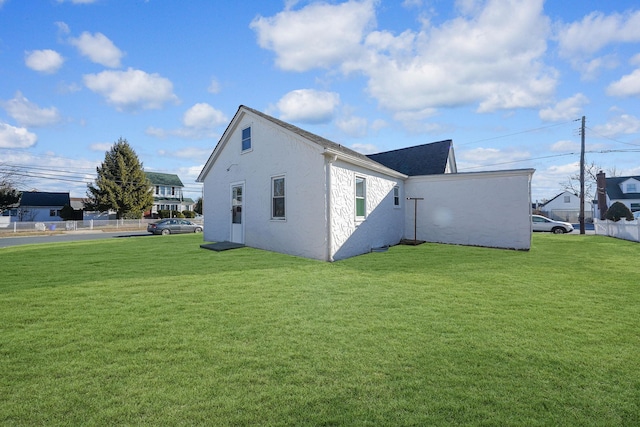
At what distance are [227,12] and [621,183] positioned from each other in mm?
53932

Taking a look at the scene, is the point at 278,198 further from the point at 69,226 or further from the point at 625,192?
the point at 625,192

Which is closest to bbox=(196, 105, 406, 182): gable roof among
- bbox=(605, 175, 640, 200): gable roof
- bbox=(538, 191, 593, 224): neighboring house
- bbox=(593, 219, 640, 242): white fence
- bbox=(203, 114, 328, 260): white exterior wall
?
bbox=(203, 114, 328, 260): white exterior wall

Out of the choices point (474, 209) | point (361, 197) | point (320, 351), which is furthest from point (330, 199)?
point (474, 209)

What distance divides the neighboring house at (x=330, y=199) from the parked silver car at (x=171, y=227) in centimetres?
1118

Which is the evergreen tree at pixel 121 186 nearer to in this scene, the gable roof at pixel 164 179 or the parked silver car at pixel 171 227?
the gable roof at pixel 164 179

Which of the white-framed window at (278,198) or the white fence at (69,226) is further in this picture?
the white fence at (69,226)

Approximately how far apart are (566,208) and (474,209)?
4773 centimetres

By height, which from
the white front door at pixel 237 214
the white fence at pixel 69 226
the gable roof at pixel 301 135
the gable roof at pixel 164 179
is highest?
the gable roof at pixel 164 179

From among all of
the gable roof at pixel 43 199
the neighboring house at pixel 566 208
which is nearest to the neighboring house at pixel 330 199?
the neighboring house at pixel 566 208

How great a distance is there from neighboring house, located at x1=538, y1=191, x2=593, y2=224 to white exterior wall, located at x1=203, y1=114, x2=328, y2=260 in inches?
2004

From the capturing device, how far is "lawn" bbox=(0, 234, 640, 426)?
2.20m

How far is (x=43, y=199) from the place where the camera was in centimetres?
4319

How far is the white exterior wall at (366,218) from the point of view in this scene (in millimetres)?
9295

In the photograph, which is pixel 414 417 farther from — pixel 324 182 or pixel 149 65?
pixel 149 65
